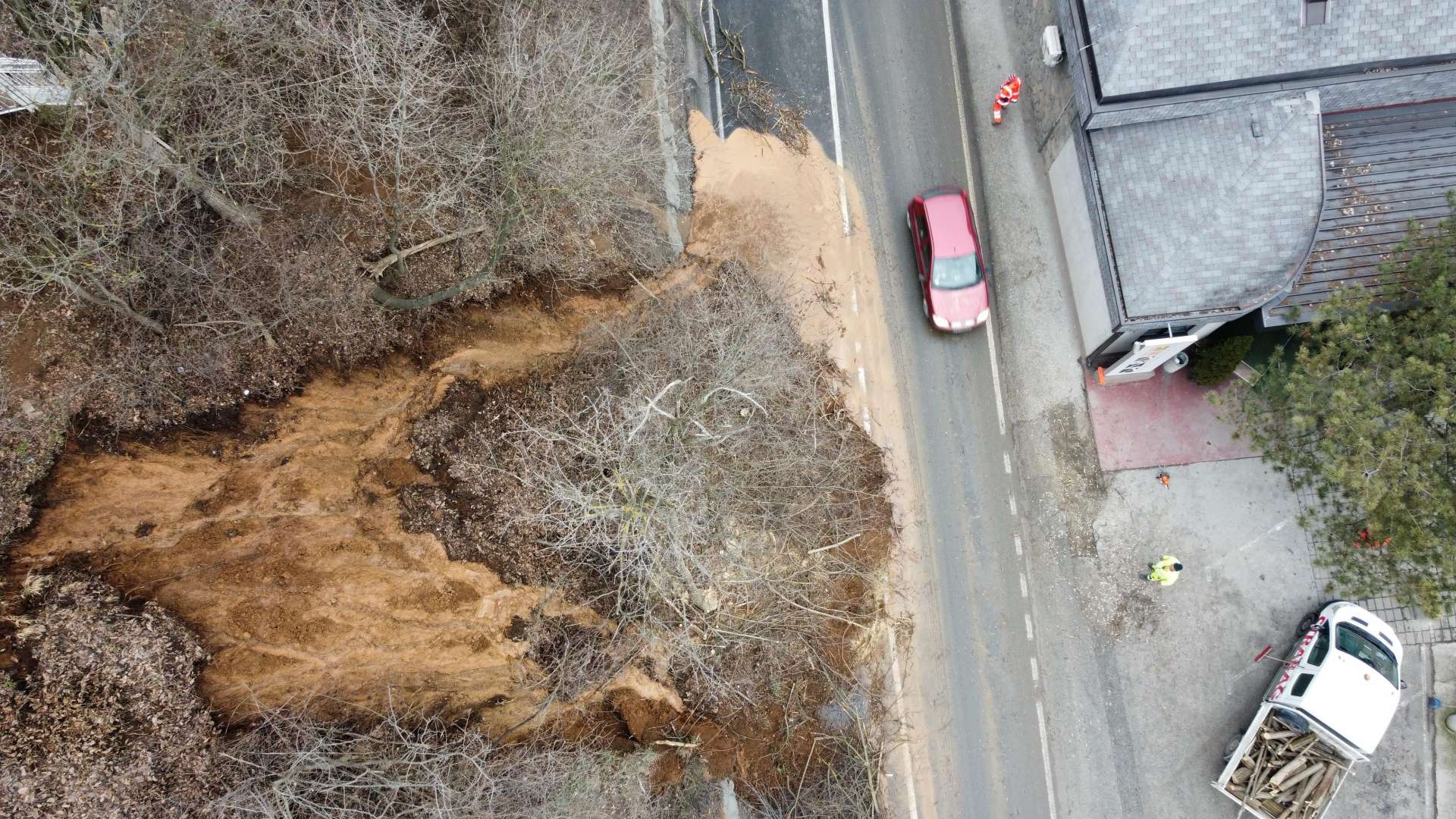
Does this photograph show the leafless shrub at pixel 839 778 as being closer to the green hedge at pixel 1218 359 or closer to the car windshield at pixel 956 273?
the car windshield at pixel 956 273

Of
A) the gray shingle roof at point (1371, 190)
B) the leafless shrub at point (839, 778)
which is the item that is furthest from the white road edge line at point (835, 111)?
the leafless shrub at point (839, 778)

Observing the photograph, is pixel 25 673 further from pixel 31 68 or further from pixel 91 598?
pixel 31 68

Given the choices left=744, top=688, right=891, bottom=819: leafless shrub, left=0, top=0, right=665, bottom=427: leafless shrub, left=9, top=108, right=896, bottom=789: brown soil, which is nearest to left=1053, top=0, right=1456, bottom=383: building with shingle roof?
left=9, top=108, right=896, bottom=789: brown soil

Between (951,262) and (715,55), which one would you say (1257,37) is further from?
(715,55)

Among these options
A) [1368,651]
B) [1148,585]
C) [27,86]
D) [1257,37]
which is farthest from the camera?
[1148,585]

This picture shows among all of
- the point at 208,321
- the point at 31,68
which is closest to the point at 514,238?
the point at 208,321

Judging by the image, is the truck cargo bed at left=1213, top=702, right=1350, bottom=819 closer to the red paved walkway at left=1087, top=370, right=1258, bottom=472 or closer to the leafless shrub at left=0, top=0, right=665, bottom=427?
the red paved walkway at left=1087, top=370, right=1258, bottom=472

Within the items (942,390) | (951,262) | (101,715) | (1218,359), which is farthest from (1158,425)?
(101,715)
